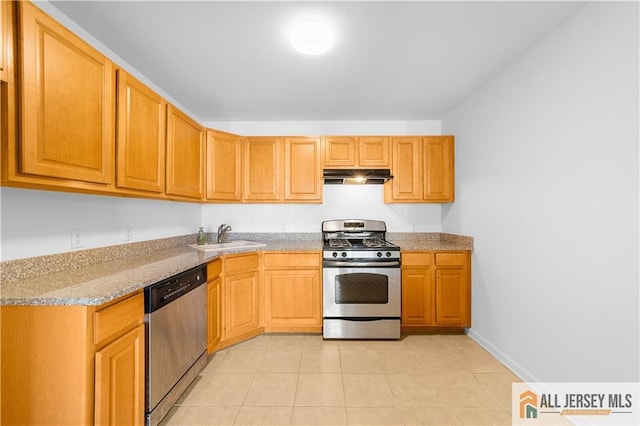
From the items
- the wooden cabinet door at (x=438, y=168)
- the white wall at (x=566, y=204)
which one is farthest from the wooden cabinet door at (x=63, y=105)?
the wooden cabinet door at (x=438, y=168)

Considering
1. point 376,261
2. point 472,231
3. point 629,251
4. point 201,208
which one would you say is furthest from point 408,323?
point 201,208

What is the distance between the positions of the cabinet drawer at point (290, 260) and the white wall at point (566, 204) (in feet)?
5.56

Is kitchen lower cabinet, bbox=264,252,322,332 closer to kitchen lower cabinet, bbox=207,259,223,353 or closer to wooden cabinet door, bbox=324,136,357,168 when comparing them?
kitchen lower cabinet, bbox=207,259,223,353

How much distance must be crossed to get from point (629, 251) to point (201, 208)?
150 inches

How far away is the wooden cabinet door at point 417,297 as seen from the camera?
2.93 metres

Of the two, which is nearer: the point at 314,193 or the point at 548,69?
the point at 548,69

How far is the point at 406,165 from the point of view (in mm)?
3279

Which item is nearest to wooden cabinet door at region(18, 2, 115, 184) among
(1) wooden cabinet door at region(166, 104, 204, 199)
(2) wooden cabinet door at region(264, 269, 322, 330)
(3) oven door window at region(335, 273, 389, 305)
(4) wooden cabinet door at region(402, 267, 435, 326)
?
(1) wooden cabinet door at region(166, 104, 204, 199)

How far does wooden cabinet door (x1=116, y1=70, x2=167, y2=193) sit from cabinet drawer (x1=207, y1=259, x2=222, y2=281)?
745 mm

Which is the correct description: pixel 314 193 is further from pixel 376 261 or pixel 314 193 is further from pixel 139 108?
pixel 139 108

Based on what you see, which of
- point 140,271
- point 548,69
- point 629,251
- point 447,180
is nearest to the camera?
point 629,251

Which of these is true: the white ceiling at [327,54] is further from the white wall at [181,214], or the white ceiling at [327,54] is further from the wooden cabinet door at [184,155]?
the white wall at [181,214]

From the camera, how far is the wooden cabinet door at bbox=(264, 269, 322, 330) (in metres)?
2.91

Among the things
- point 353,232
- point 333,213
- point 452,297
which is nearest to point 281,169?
point 333,213
